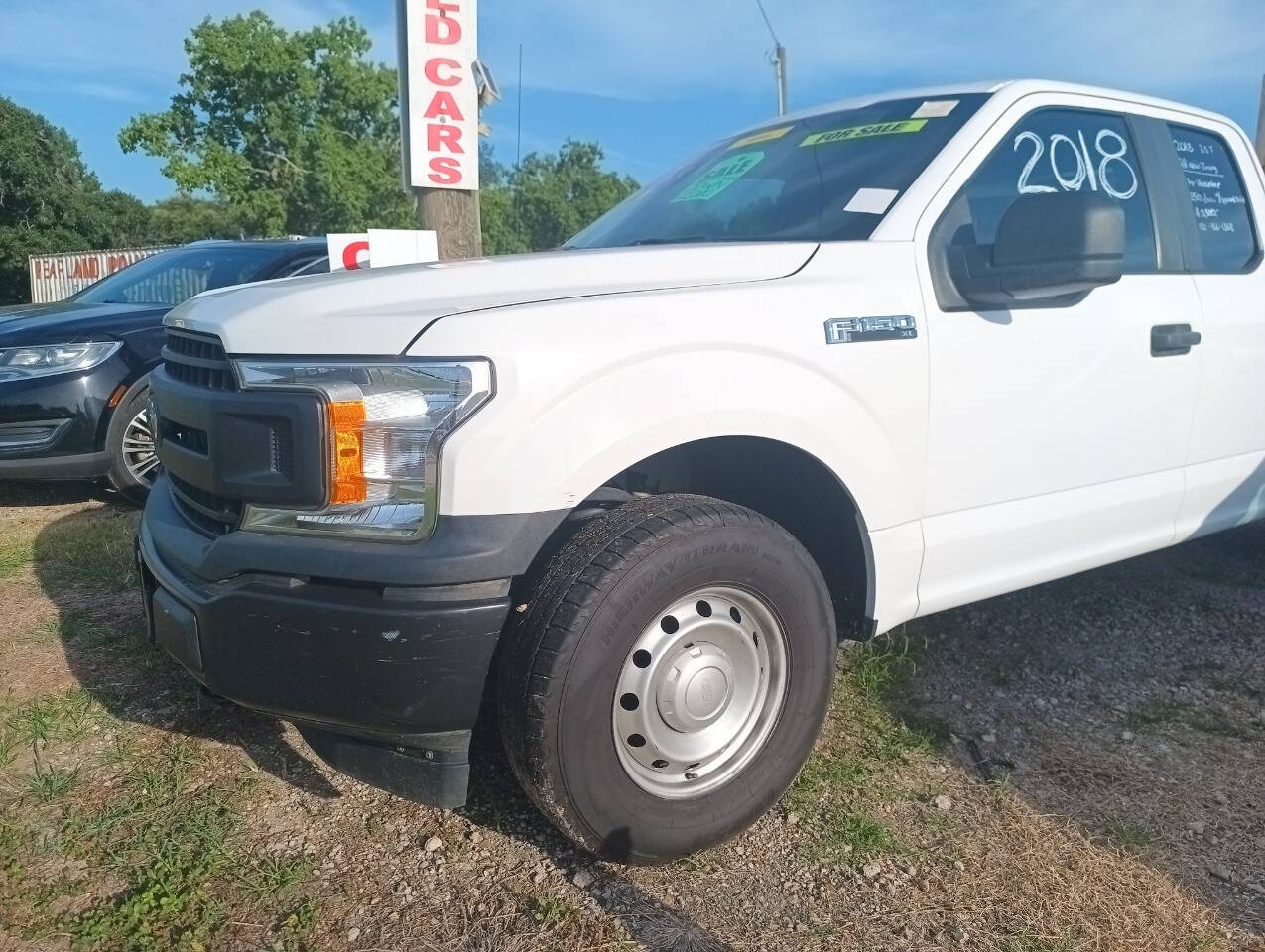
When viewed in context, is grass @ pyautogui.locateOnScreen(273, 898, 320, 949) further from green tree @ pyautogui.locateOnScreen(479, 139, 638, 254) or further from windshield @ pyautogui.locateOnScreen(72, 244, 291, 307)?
green tree @ pyautogui.locateOnScreen(479, 139, 638, 254)

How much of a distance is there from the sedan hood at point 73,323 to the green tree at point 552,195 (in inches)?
1540

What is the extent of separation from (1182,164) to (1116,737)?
1960 mm

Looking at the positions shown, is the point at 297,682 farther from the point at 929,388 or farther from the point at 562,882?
the point at 929,388

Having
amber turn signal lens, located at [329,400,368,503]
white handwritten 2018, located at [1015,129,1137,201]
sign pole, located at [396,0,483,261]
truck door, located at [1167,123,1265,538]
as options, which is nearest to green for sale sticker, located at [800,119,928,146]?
white handwritten 2018, located at [1015,129,1137,201]

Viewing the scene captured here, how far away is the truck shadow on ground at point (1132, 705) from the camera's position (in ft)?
8.15

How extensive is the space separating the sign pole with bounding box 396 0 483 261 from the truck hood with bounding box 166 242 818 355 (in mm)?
3104

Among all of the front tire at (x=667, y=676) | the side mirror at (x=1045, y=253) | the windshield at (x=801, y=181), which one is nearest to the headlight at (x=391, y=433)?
the front tire at (x=667, y=676)

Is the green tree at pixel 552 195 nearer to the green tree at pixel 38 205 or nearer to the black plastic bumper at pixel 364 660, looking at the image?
the green tree at pixel 38 205

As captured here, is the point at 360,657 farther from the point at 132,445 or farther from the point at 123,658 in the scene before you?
the point at 132,445

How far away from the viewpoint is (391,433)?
78.0 inches

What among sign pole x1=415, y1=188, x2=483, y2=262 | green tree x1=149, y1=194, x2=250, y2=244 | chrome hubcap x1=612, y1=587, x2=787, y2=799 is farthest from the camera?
green tree x1=149, y1=194, x2=250, y2=244

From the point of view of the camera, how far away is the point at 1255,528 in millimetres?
4676

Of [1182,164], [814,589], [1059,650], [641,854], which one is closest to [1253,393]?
[1182,164]

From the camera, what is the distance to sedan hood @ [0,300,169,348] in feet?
17.3
